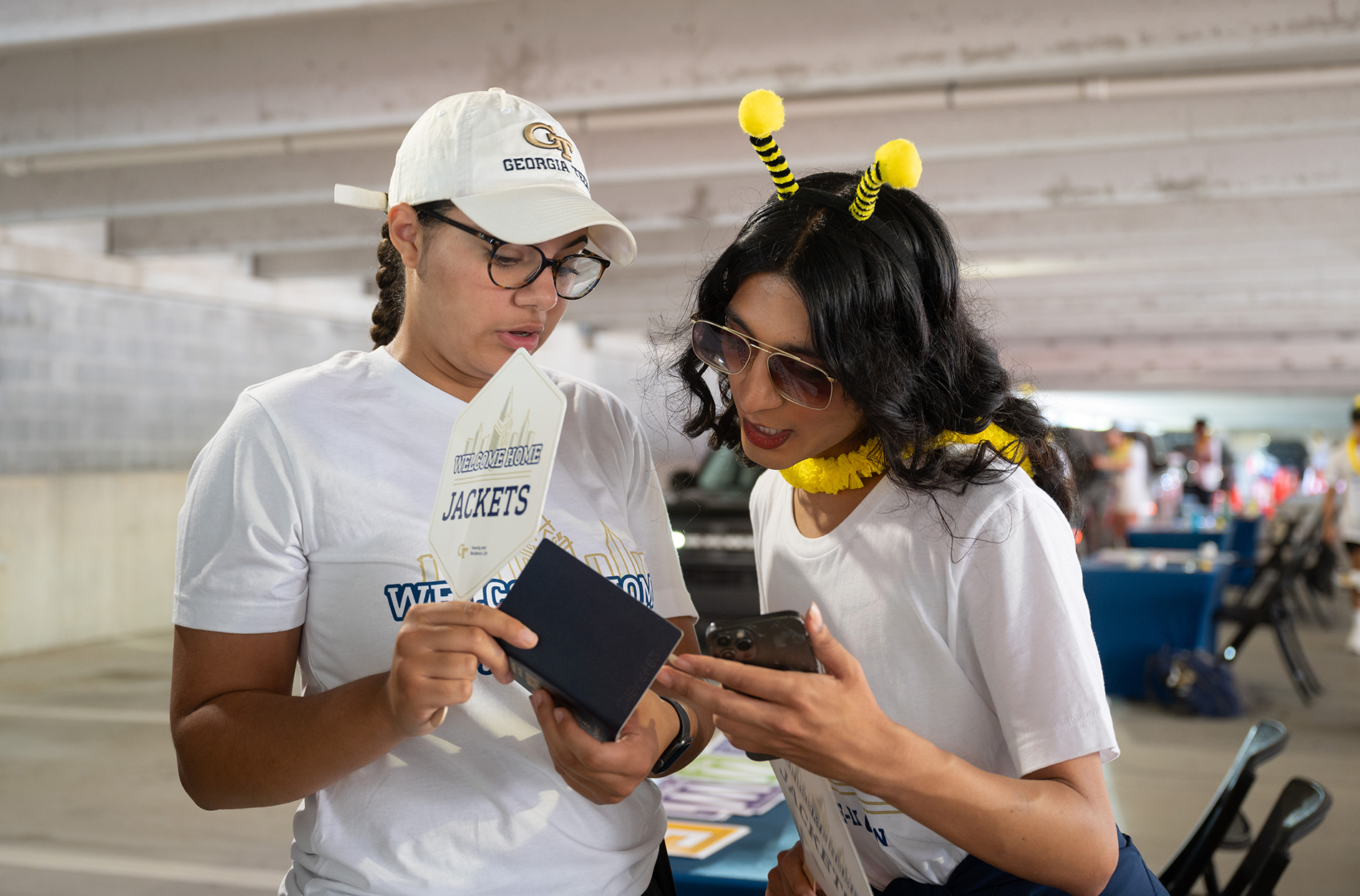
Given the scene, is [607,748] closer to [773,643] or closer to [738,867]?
[773,643]

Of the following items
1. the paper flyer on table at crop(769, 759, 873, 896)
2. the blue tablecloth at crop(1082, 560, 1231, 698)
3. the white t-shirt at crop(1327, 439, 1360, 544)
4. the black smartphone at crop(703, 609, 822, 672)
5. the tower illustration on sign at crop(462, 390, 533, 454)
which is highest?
the tower illustration on sign at crop(462, 390, 533, 454)

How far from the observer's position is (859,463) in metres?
1.30

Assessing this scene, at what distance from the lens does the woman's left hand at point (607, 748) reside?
1.03 m

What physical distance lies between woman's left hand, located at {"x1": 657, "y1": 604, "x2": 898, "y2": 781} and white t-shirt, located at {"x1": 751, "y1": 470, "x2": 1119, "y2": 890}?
0.66 feet

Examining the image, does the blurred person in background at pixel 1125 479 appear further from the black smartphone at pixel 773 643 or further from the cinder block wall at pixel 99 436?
the black smartphone at pixel 773 643

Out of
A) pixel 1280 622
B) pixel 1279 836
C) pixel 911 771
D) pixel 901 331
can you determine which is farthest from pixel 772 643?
pixel 1280 622

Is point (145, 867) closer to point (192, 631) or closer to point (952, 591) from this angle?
point (192, 631)

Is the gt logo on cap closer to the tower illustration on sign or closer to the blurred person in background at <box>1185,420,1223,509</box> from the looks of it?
the tower illustration on sign

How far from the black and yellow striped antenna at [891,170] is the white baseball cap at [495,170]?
1.12 feet

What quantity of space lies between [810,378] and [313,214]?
7.46 m

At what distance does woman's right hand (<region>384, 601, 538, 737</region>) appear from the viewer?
0.93m

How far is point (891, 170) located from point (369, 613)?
31.6 inches

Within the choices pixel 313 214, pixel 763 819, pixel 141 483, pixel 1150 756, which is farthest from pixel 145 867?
pixel 141 483

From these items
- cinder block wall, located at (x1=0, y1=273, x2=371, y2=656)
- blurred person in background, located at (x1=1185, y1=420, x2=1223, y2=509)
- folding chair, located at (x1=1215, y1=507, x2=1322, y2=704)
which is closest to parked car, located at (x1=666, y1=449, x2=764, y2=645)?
folding chair, located at (x1=1215, y1=507, x2=1322, y2=704)
